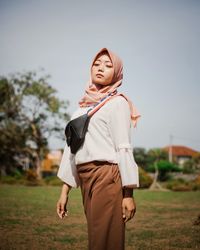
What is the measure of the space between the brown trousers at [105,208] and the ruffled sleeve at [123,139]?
0.10m

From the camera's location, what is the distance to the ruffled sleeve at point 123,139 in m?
2.28

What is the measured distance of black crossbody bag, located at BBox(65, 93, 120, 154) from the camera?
2.43 m

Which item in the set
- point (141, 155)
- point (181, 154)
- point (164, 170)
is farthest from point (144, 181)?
point (181, 154)

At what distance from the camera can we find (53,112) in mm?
32625

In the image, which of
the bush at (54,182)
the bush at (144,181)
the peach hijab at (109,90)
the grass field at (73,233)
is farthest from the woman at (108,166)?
the bush at (54,182)

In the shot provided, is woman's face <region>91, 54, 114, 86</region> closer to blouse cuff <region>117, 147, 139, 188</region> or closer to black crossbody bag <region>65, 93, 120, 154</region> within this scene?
black crossbody bag <region>65, 93, 120, 154</region>

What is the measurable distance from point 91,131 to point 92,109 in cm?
16

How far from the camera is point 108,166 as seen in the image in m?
2.36

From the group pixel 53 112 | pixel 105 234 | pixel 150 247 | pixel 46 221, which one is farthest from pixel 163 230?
pixel 53 112

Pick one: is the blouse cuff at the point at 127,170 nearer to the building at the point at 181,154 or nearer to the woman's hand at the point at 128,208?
the woman's hand at the point at 128,208

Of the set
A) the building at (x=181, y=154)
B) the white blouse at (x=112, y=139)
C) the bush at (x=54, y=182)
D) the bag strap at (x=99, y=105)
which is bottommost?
the bush at (x=54, y=182)

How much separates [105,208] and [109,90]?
0.86 m

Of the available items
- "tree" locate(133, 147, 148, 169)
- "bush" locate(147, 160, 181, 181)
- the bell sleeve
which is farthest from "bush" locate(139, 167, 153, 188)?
"tree" locate(133, 147, 148, 169)

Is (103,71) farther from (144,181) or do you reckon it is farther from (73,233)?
(144,181)
